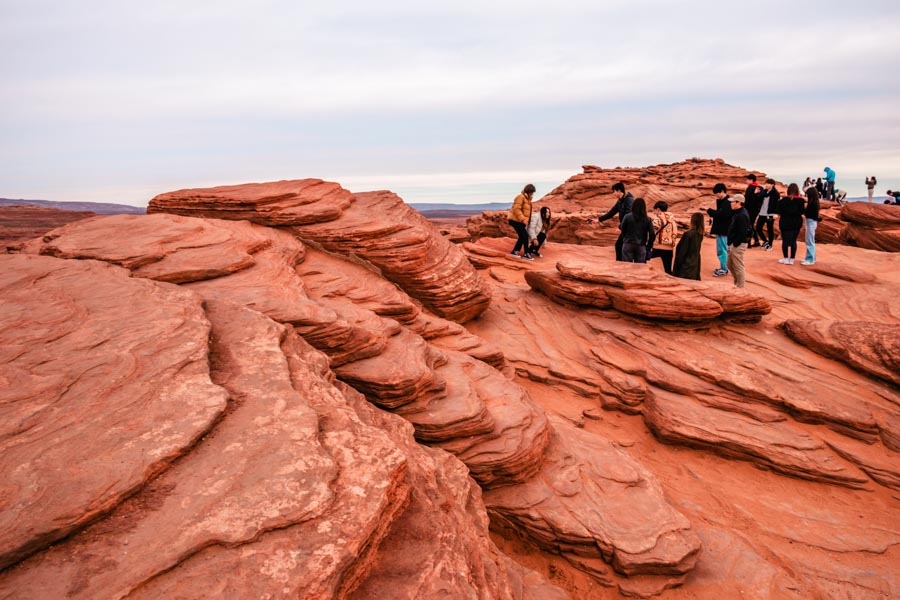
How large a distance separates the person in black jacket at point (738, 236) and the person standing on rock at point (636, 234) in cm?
195

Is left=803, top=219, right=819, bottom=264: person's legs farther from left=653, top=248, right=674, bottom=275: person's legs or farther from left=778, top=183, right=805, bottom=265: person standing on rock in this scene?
left=653, top=248, right=674, bottom=275: person's legs

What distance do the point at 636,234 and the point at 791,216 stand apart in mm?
5627

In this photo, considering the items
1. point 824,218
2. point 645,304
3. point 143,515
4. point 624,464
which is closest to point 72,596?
point 143,515

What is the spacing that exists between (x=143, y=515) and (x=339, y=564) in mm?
1257

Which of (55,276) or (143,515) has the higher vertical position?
(55,276)

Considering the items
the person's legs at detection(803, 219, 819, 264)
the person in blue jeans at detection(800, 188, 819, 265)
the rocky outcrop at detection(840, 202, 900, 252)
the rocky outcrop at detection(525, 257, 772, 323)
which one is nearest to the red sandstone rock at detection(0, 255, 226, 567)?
the rocky outcrop at detection(525, 257, 772, 323)

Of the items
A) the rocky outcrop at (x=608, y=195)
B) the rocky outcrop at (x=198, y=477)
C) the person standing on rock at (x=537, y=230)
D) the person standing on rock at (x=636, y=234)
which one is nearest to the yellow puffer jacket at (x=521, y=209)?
the person standing on rock at (x=537, y=230)

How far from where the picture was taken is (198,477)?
11.2 feet

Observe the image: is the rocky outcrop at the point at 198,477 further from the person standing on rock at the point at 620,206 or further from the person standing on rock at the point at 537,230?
the person standing on rock at the point at 537,230

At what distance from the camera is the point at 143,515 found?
3.13 metres

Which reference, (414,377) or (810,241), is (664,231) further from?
(414,377)

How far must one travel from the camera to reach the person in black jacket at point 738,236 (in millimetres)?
12711

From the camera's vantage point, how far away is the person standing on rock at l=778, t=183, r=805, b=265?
1497 cm

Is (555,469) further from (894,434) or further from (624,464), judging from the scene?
(894,434)
